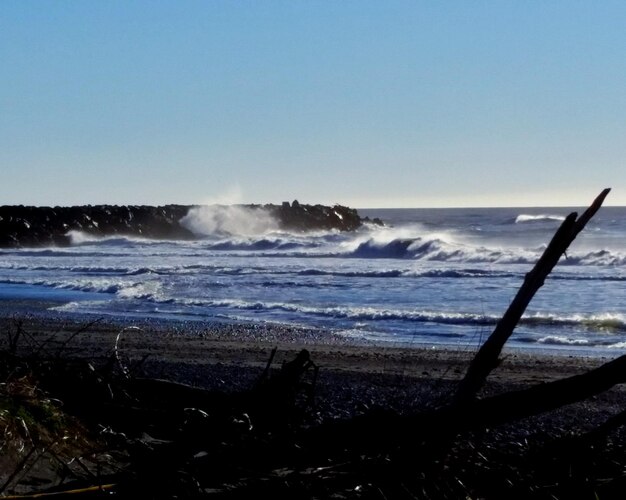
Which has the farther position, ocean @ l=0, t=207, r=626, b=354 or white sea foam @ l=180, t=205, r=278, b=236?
white sea foam @ l=180, t=205, r=278, b=236

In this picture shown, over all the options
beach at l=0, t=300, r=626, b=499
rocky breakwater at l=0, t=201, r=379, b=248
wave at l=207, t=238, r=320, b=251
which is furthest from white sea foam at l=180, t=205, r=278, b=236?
beach at l=0, t=300, r=626, b=499

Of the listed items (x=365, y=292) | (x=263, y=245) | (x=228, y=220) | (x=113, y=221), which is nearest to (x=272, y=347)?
(x=365, y=292)

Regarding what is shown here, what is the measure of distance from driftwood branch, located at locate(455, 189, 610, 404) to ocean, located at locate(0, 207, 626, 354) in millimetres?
2675

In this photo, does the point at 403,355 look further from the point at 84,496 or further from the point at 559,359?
the point at 84,496

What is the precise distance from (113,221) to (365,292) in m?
41.1

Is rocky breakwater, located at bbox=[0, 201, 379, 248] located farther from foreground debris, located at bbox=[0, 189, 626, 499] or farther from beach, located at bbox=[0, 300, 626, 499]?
foreground debris, located at bbox=[0, 189, 626, 499]

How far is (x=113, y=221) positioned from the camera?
5866 centimetres

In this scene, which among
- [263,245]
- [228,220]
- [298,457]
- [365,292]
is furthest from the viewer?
[228,220]

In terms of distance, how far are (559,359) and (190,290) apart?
34.9ft

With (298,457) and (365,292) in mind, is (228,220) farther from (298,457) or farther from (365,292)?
(298,457)

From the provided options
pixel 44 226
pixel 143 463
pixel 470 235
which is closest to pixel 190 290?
pixel 143 463

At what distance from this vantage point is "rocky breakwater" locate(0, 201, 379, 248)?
52.3 meters

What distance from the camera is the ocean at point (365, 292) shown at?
14.1 m

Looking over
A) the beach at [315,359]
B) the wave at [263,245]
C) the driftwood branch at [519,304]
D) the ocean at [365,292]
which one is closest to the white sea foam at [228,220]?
the wave at [263,245]
